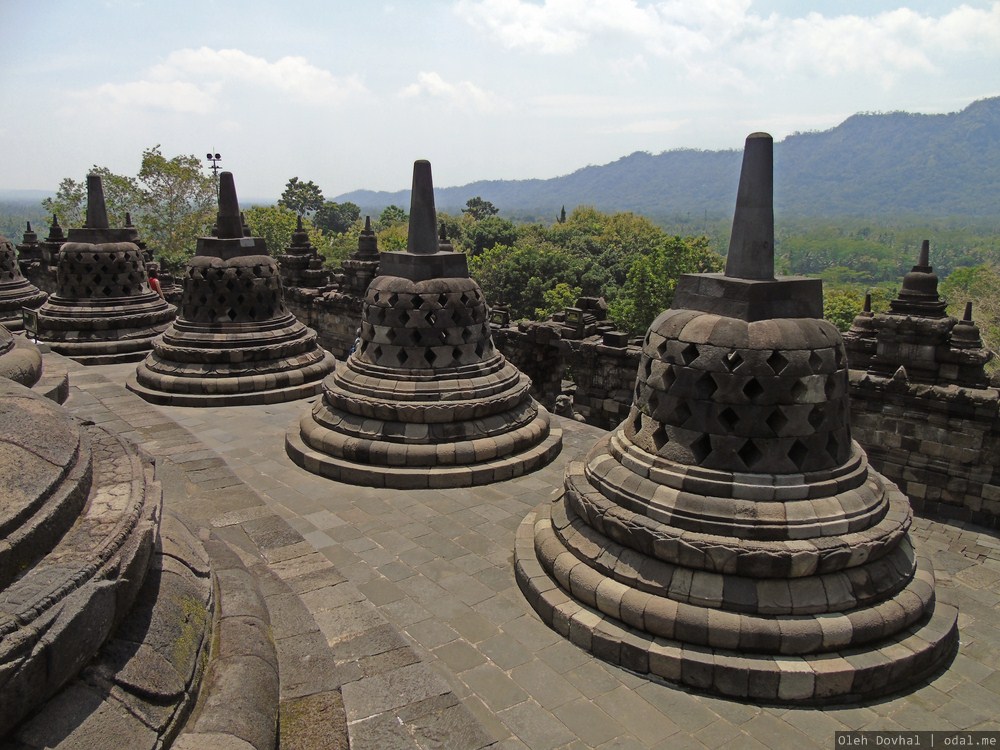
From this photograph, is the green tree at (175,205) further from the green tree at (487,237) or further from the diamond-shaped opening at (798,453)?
the diamond-shaped opening at (798,453)

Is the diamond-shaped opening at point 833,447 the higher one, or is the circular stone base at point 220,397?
the diamond-shaped opening at point 833,447

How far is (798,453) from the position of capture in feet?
17.6

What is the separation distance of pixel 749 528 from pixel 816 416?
1.07 meters

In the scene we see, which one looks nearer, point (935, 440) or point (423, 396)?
point (423, 396)

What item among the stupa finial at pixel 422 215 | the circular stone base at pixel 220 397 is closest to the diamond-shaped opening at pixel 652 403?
the stupa finial at pixel 422 215

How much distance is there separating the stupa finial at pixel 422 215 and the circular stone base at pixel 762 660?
5559mm

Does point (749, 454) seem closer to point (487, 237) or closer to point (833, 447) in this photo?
point (833, 447)

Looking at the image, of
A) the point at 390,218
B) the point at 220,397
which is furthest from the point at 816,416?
the point at 390,218

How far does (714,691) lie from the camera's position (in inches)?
188

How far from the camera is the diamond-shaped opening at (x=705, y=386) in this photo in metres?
5.39

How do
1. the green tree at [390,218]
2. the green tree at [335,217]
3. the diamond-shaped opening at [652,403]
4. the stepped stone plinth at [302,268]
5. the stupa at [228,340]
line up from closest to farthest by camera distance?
the diamond-shaped opening at [652,403]
the stupa at [228,340]
the stepped stone plinth at [302,268]
the green tree at [390,218]
the green tree at [335,217]

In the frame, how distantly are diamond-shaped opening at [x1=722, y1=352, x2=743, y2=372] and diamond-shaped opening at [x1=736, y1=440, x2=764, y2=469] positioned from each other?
604mm

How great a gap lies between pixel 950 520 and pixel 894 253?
541 ft

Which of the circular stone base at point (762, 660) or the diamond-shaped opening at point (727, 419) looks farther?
the diamond-shaped opening at point (727, 419)
